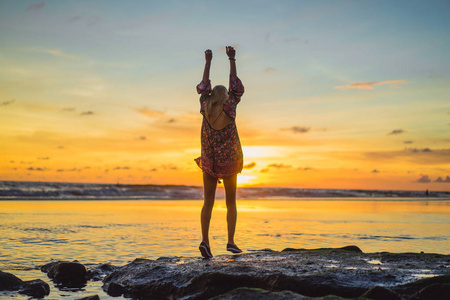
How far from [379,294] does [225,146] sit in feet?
10.2

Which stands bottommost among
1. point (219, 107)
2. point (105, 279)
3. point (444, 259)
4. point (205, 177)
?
point (105, 279)

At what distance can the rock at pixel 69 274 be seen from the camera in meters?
6.32

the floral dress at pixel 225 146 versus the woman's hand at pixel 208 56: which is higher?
the woman's hand at pixel 208 56

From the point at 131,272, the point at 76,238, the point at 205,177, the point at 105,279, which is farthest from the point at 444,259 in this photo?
the point at 76,238

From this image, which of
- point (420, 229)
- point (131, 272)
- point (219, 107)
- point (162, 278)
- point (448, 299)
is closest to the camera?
point (448, 299)

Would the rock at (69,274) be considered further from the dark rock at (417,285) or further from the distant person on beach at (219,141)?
the dark rock at (417,285)

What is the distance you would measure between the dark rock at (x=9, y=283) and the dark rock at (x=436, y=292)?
4521 mm

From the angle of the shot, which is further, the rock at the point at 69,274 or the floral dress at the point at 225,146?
the floral dress at the point at 225,146

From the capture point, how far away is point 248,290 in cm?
434

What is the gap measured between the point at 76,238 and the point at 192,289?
6167mm

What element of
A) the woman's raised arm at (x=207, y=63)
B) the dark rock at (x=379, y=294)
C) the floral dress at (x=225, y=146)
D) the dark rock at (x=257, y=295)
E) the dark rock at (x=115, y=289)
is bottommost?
the dark rock at (x=115, y=289)

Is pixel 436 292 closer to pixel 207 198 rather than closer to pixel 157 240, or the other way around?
pixel 207 198

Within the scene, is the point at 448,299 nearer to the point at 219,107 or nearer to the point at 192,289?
the point at 192,289

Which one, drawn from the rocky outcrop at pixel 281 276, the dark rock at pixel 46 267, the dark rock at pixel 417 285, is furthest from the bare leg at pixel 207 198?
A: the dark rock at pixel 417 285
